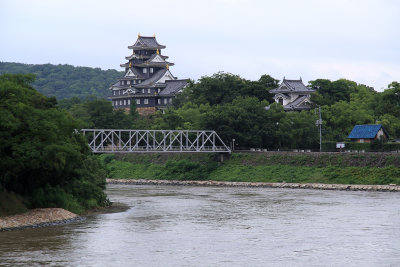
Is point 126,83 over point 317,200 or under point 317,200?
over

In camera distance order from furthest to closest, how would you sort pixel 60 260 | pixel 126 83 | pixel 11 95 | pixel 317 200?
pixel 126 83 < pixel 317 200 < pixel 11 95 < pixel 60 260

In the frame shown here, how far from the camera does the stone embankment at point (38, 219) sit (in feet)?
124

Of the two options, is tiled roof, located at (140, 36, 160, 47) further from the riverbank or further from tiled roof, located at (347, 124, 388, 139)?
the riverbank

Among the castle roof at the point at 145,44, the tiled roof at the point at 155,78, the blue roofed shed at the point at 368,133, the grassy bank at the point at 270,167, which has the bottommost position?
the grassy bank at the point at 270,167

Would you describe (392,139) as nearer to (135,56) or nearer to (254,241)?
(254,241)

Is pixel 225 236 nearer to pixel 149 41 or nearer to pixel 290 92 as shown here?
pixel 290 92

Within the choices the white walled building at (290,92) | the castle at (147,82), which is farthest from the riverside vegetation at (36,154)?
the castle at (147,82)

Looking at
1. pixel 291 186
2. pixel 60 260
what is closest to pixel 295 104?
pixel 291 186

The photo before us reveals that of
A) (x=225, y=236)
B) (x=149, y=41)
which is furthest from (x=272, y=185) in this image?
(x=149, y=41)

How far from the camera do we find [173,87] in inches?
4973

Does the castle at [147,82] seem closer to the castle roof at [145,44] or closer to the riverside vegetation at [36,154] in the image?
the castle roof at [145,44]

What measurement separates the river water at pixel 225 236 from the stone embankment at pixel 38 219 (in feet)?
3.24

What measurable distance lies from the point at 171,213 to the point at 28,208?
968cm

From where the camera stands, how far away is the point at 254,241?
33.7 meters
